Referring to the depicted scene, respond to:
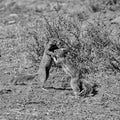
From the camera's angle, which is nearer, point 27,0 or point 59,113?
point 59,113

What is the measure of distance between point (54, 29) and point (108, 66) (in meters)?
1.73

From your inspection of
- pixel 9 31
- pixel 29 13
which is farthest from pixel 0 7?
pixel 9 31

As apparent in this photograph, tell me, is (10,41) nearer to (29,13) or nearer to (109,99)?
(29,13)

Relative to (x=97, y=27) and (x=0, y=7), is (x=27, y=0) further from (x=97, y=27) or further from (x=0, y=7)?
(x=97, y=27)

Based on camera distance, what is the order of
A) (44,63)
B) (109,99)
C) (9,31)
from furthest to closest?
(9,31) → (44,63) → (109,99)

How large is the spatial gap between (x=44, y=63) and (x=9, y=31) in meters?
4.67

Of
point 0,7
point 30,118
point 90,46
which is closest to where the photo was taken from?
point 30,118

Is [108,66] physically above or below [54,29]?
below

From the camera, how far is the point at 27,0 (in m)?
18.0

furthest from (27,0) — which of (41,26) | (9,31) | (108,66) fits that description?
(108,66)

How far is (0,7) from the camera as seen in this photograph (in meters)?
17.7

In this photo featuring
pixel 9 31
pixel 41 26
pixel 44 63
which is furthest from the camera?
pixel 9 31

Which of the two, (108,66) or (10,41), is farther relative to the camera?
(10,41)

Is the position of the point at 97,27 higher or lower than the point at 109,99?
higher
